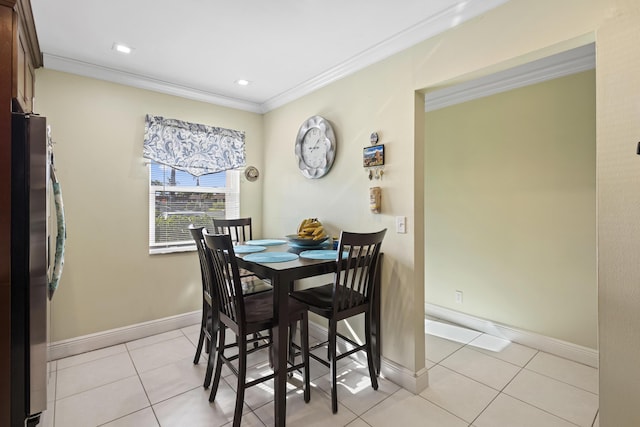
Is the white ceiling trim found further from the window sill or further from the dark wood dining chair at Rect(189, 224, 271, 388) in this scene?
the window sill

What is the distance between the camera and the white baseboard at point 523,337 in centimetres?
246

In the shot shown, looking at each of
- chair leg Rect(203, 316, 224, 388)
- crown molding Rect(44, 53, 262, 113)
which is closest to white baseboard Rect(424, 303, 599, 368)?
chair leg Rect(203, 316, 224, 388)

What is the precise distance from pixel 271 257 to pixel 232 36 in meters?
1.60

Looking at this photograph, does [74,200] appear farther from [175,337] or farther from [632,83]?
[632,83]

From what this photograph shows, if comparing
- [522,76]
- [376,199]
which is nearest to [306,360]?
[376,199]

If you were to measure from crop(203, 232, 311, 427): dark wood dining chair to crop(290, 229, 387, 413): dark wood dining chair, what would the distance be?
140 millimetres

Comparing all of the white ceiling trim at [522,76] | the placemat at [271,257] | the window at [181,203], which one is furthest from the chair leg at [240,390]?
the white ceiling trim at [522,76]

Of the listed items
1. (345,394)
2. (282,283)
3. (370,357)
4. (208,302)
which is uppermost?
(282,283)

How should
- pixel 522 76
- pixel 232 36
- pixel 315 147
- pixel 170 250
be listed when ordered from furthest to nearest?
1. pixel 170 250
2. pixel 315 147
3. pixel 522 76
4. pixel 232 36

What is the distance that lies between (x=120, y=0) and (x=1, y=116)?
100 centimetres

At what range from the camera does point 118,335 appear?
2.79 metres

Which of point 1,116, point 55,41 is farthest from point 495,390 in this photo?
point 55,41

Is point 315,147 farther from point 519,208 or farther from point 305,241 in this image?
point 519,208

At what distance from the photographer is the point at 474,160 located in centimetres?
315
